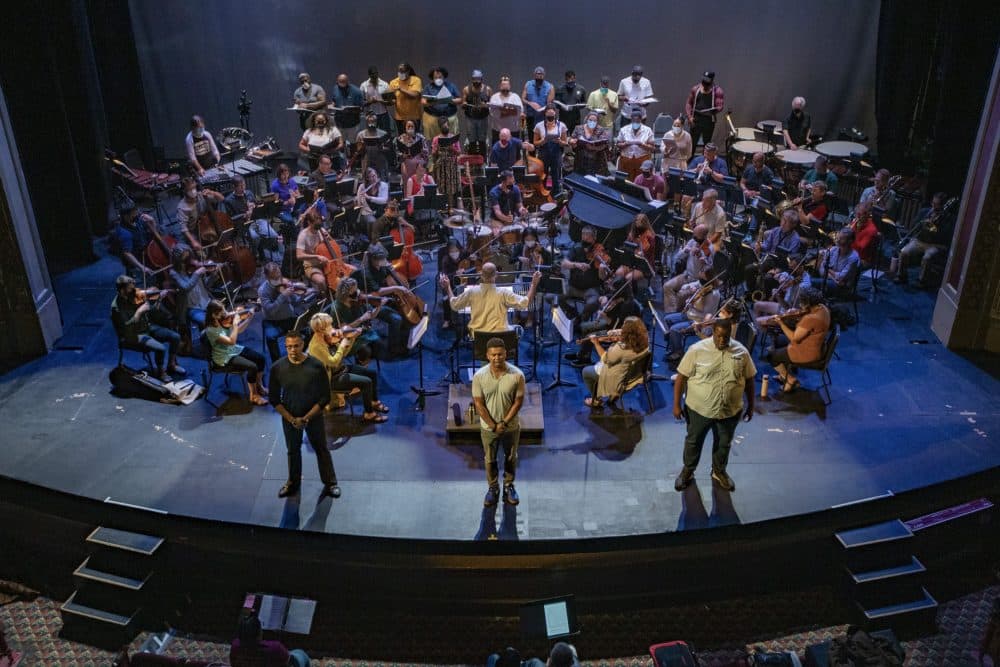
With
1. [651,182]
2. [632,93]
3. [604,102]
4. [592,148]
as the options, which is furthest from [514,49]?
[651,182]

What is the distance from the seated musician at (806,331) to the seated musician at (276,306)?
419 cm

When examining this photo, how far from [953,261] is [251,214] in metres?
7.05

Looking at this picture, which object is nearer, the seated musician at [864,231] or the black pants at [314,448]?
the black pants at [314,448]

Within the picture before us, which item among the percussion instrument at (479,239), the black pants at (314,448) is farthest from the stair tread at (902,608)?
the percussion instrument at (479,239)

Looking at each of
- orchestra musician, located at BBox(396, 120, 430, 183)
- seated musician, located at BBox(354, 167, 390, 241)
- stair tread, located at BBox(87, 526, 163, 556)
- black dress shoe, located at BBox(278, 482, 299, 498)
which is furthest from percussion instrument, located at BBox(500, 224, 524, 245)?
stair tread, located at BBox(87, 526, 163, 556)

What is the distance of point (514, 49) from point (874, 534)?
34.3 feet

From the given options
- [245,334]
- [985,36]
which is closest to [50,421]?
[245,334]

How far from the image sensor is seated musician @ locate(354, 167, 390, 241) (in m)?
9.98

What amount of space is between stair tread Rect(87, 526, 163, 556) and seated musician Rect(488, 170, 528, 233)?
535 cm

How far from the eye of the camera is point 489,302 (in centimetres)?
771

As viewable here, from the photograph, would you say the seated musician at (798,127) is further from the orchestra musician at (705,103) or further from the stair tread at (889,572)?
the stair tread at (889,572)

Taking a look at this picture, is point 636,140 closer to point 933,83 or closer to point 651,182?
point 651,182

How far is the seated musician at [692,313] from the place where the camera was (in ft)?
27.0

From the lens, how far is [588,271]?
8.77 meters
